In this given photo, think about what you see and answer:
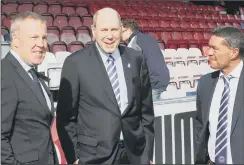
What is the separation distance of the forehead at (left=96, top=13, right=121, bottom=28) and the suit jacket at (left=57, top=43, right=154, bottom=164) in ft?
0.58

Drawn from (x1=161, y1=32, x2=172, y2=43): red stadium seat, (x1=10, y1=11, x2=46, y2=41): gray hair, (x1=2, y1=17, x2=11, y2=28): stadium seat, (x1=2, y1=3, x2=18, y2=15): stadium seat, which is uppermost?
(x1=2, y1=3, x2=18, y2=15): stadium seat

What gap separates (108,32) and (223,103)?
756 millimetres

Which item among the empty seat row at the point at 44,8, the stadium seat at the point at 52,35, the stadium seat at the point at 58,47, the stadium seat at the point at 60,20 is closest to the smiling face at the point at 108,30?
the stadium seat at the point at 58,47

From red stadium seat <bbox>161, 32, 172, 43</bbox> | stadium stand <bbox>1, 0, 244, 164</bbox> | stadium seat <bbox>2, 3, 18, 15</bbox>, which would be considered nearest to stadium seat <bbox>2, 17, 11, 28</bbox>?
stadium stand <bbox>1, 0, 244, 164</bbox>

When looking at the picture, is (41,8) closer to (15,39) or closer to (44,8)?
(44,8)

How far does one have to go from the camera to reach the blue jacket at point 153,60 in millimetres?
4418

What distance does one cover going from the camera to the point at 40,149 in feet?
6.39

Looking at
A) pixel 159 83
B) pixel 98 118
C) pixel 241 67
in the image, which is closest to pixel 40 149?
pixel 98 118

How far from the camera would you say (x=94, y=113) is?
221 centimetres

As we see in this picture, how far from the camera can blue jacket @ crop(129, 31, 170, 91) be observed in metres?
4.42

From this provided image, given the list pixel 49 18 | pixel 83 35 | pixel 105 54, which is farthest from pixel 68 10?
pixel 105 54

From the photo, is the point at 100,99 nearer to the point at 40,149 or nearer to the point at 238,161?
the point at 40,149

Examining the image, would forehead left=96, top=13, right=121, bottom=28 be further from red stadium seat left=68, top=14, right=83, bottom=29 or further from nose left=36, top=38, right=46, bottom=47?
red stadium seat left=68, top=14, right=83, bottom=29

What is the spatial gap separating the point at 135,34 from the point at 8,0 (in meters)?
7.14
